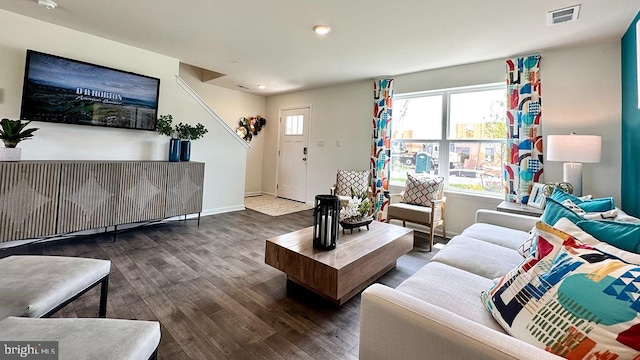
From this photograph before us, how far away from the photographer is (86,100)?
10.3ft

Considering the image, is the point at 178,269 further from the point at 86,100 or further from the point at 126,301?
the point at 86,100

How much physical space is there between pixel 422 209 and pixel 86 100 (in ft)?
14.2

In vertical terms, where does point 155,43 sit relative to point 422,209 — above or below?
above

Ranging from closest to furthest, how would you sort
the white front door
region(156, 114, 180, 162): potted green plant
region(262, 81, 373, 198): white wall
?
1. region(156, 114, 180, 162): potted green plant
2. region(262, 81, 373, 198): white wall
3. the white front door

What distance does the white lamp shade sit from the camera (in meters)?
2.46

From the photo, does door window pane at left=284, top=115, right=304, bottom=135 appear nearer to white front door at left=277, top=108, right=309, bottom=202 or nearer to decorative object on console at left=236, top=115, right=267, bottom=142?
white front door at left=277, top=108, right=309, bottom=202

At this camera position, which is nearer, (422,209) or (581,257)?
(581,257)

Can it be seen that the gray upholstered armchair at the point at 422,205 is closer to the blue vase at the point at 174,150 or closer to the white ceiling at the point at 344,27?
the white ceiling at the point at 344,27

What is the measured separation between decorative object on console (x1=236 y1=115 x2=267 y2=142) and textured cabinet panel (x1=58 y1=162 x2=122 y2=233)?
10.5 ft

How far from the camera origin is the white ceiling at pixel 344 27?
2.31m

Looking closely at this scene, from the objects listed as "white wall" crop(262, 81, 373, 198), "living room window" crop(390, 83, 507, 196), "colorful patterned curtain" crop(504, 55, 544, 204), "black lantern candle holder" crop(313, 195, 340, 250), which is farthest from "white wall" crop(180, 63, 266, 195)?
"colorful patterned curtain" crop(504, 55, 544, 204)

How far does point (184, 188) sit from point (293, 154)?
275 centimetres

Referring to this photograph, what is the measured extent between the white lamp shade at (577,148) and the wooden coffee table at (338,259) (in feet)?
5.57

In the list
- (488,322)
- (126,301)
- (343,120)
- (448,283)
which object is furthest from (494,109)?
(126,301)
